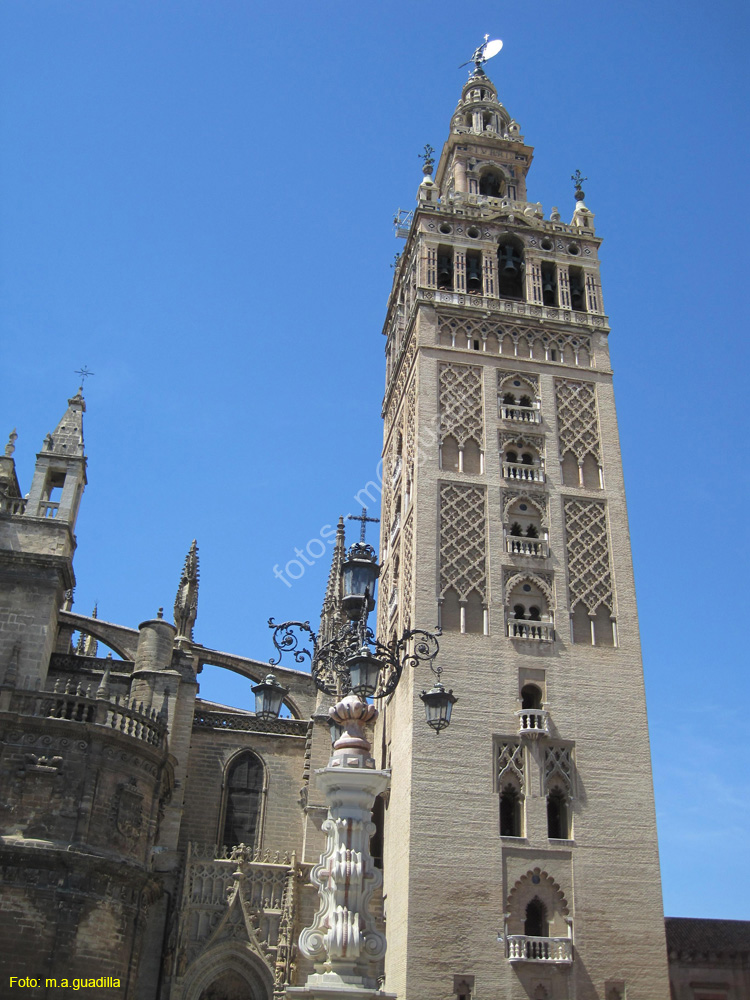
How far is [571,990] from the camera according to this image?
70.4 feet

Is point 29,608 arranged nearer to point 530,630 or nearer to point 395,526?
point 395,526

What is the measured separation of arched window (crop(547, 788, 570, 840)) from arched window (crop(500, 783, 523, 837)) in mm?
736

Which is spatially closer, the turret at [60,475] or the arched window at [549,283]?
the turret at [60,475]

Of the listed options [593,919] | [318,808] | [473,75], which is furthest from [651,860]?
[473,75]

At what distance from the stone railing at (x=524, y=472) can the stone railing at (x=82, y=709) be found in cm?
1181

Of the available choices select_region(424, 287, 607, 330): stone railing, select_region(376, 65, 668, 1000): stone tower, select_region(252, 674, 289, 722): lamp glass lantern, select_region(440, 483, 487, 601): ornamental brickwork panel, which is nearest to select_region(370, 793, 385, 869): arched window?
select_region(376, 65, 668, 1000): stone tower

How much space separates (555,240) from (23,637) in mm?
20669

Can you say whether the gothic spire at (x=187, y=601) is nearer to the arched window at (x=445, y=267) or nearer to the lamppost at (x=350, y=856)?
the arched window at (x=445, y=267)

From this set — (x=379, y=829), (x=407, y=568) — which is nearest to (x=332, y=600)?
(x=407, y=568)

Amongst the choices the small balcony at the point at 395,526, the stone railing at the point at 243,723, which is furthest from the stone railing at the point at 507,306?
the stone railing at the point at 243,723

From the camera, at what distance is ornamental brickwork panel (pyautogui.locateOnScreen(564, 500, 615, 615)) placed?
2647 centimetres

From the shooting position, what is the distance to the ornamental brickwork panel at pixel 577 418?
28.8 m

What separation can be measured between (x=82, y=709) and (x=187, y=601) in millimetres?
7953

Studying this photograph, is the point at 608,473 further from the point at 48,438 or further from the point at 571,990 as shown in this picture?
the point at 48,438
